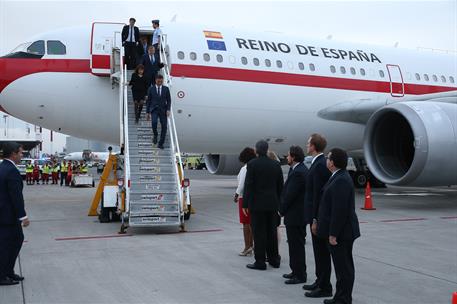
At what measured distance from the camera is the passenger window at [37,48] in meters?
10.8

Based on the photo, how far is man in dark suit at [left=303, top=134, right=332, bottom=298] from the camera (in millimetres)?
4844

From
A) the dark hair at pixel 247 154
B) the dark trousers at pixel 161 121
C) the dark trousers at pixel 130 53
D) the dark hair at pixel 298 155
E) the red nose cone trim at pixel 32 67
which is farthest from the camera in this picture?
the dark trousers at pixel 130 53

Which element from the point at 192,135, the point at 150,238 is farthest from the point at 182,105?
the point at 150,238

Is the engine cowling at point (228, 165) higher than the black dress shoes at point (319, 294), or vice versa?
the engine cowling at point (228, 165)

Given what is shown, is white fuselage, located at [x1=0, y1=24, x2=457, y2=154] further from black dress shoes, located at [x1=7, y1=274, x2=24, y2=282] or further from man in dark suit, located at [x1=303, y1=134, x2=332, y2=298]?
man in dark suit, located at [x1=303, y1=134, x2=332, y2=298]

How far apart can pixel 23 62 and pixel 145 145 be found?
128 inches

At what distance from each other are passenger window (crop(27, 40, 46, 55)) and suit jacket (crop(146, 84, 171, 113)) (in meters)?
2.86

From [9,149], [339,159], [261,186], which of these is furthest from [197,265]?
[9,149]

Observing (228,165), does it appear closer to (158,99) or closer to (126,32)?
(126,32)

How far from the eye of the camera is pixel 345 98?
13.8 metres

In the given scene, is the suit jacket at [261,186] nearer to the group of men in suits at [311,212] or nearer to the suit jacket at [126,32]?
the group of men in suits at [311,212]

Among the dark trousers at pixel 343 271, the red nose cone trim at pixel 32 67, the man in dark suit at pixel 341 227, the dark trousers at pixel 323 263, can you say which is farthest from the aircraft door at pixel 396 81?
the dark trousers at pixel 343 271

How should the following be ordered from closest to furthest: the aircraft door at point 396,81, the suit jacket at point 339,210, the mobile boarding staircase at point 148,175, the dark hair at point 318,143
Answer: the suit jacket at point 339,210, the dark hair at point 318,143, the mobile boarding staircase at point 148,175, the aircraft door at point 396,81

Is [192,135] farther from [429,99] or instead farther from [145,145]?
[429,99]
